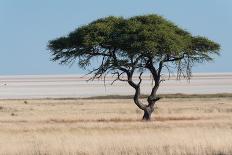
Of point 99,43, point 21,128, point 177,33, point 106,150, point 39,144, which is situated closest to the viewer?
point 106,150

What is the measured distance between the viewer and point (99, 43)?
3850 cm

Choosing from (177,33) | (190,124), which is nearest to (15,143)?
(190,124)

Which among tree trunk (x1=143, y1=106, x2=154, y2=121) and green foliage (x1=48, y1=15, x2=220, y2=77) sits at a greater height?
green foliage (x1=48, y1=15, x2=220, y2=77)

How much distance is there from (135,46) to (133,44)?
0.15 metres

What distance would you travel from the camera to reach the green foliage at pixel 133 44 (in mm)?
38031

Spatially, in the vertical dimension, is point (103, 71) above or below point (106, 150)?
above

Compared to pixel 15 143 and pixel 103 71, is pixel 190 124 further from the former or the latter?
pixel 15 143

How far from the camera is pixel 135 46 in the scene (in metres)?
37.4

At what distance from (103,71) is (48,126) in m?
7.56

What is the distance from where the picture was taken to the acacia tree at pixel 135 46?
1499 inches

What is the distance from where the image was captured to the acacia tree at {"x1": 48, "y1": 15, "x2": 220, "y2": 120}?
3806cm

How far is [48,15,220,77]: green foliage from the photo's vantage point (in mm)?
38031

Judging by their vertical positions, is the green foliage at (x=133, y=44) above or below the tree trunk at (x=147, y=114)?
above

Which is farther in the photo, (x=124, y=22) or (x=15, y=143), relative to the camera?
(x=124, y=22)
